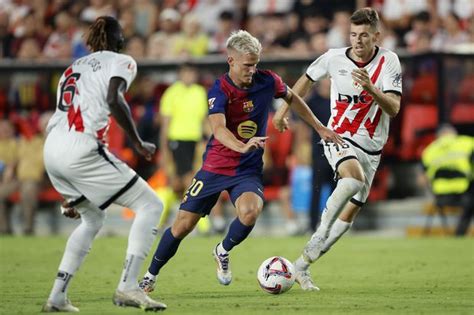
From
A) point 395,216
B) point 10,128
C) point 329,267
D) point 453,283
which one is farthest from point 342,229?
point 10,128

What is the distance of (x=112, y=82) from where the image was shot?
8.18 metres

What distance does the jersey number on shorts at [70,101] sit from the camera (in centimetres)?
833

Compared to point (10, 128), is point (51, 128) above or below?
above

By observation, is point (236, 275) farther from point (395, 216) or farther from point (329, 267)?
point (395, 216)

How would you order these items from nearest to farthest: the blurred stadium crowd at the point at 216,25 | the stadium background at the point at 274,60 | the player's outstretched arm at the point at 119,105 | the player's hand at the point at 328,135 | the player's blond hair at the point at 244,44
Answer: the player's outstretched arm at the point at 119,105, the player's blond hair at the point at 244,44, the player's hand at the point at 328,135, the stadium background at the point at 274,60, the blurred stadium crowd at the point at 216,25

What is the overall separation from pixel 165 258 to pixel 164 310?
1.30 m

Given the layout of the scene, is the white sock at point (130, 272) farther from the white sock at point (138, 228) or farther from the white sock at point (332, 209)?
the white sock at point (332, 209)

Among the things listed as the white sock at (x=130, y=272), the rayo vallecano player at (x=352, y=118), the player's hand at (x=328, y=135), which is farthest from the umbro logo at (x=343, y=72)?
the white sock at (x=130, y=272)

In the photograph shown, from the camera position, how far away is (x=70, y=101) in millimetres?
8391

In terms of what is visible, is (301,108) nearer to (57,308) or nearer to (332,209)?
(332,209)

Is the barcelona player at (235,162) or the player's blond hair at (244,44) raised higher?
the player's blond hair at (244,44)

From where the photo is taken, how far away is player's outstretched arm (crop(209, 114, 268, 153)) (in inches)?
337

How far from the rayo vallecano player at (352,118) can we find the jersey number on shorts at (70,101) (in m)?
2.33

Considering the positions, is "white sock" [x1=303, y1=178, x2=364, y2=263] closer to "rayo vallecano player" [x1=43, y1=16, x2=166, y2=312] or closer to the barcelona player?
the barcelona player
